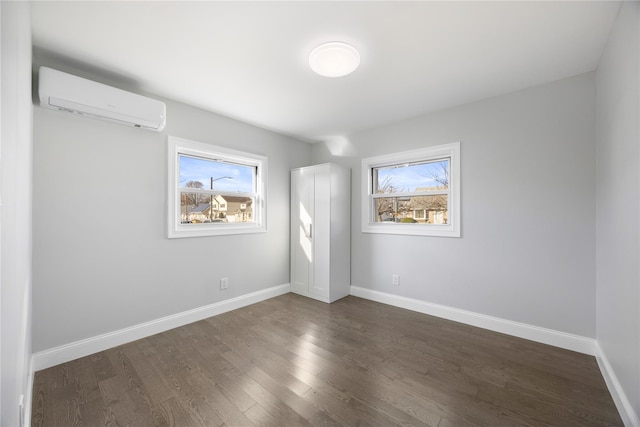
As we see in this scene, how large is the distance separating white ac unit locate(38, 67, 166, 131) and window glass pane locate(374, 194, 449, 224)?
286cm

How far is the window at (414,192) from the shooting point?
311 centimetres

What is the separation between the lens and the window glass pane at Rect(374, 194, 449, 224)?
326cm

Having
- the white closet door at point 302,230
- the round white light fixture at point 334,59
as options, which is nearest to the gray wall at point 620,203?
the round white light fixture at point 334,59

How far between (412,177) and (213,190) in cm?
260

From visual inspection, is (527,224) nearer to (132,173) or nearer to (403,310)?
(403,310)

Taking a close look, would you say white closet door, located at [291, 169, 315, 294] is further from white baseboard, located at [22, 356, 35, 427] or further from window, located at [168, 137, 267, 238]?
white baseboard, located at [22, 356, 35, 427]

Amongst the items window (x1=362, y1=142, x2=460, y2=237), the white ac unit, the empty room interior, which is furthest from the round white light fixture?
window (x1=362, y1=142, x2=460, y2=237)

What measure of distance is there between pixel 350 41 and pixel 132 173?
7.63 feet

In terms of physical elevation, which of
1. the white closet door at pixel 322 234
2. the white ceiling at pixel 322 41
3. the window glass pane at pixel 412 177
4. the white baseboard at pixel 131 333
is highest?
the white ceiling at pixel 322 41

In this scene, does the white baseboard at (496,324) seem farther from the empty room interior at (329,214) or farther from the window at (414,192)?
the window at (414,192)

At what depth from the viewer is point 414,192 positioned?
11.3 ft

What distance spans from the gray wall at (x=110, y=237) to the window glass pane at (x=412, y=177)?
215 centimetres

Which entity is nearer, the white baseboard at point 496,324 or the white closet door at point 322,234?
the white baseboard at point 496,324

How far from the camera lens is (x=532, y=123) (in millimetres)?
2576
